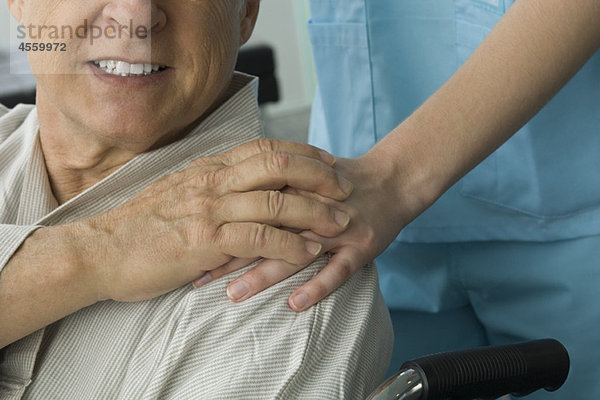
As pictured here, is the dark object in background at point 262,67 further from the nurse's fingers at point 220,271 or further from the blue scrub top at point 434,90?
the nurse's fingers at point 220,271

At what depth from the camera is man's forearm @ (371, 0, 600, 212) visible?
1091 mm

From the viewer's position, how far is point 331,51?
1441 mm

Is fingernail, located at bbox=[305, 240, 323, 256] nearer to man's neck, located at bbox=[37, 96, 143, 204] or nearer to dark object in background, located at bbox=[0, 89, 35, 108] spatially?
man's neck, located at bbox=[37, 96, 143, 204]

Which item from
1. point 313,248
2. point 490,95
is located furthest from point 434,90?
point 313,248

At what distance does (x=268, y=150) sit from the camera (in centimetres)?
102

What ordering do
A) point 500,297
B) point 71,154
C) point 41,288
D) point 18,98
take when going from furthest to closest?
point 18,98 < point 500,297 < point 71,154 < point 41,288

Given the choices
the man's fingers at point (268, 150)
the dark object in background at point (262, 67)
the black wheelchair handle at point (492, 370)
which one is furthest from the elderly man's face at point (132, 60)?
the dark object in background at point (262, 67)

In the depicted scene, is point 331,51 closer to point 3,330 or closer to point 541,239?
point 541,239

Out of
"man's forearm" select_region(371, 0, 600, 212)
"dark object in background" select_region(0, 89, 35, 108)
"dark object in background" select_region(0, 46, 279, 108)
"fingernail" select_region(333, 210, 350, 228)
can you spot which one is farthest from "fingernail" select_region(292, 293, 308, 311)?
"dark object in background" select_region(0, 46, 279, 108)

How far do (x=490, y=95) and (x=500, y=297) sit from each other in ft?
1.46

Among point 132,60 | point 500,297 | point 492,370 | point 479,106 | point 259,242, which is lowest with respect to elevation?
point 500,297

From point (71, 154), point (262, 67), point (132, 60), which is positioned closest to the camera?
point (132, 60)

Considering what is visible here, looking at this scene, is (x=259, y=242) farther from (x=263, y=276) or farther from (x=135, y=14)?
(x=135, y=14)

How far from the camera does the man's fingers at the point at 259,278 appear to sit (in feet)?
3.20
